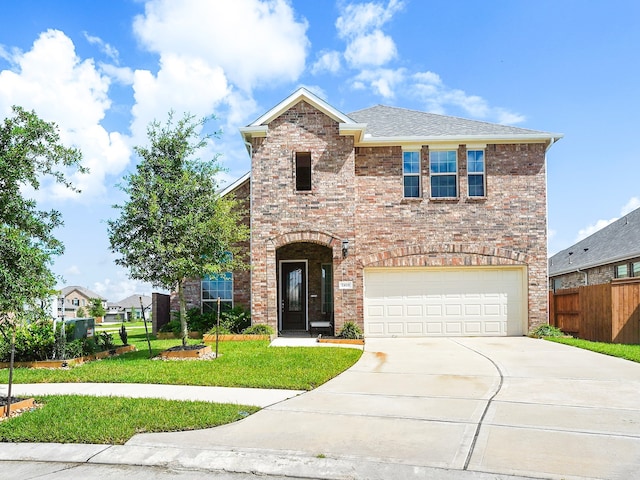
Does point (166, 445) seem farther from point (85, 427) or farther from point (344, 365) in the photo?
point (344, 365)

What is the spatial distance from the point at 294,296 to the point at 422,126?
24.2 ft

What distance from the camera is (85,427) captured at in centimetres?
602

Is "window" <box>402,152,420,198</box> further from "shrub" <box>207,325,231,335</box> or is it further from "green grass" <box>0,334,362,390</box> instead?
"shrub" <box>207,325,231,335</box>

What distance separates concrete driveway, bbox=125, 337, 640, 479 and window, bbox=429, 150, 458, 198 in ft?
25.9

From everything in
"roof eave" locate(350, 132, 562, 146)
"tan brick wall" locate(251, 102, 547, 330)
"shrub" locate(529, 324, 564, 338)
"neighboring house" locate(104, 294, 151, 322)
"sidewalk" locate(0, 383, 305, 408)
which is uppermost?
"roof eave" locate(350, 132, 562, 146)

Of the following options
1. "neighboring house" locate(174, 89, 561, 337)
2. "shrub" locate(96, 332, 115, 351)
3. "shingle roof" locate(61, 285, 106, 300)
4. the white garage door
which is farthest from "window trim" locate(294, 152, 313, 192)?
"shingle roof" locate(61, 285, 106, 300)

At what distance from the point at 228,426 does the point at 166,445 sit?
0.85 meters

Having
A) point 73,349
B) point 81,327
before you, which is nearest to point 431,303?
point 81,327

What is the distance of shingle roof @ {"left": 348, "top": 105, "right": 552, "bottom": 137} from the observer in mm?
17172

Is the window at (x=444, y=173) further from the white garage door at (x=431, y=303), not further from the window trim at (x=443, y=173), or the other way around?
the white garage door at (x=431, y=303)

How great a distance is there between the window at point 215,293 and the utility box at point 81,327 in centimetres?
522

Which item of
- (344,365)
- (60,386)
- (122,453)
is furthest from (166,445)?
(344,365)

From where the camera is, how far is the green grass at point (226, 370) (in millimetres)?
8766

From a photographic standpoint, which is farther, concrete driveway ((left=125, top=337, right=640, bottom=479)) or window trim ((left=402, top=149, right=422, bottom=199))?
window trim ((left=402, top=149, right=422, bottom=199))
